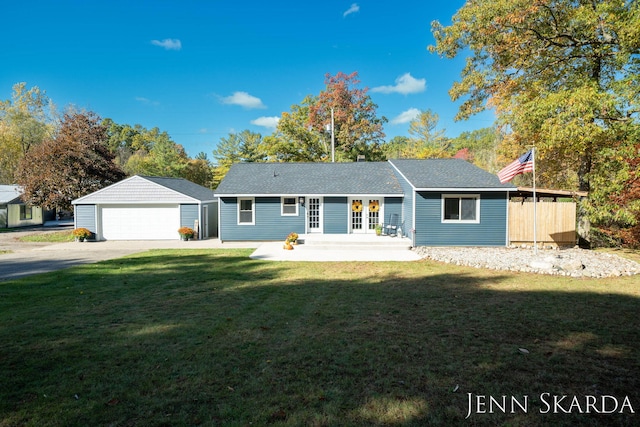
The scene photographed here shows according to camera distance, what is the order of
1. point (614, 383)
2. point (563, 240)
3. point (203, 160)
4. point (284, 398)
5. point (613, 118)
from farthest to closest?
point (203, 160) < point (563, 240) < point (613, 118) < point (614, 383) < point (284, 398)

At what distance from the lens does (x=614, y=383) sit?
327 centimetres

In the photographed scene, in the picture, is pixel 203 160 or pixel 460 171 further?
pixel 203 160

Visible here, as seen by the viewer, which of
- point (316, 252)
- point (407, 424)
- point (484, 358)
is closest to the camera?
point (407, 424)

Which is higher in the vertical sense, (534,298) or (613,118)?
(613,118)

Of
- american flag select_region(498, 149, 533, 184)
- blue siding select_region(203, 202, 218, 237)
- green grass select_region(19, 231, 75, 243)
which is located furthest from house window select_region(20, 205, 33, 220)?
american flag select_region(498, 149, 533, 184)

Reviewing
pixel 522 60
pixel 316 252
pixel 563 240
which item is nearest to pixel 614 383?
pixel 316 252

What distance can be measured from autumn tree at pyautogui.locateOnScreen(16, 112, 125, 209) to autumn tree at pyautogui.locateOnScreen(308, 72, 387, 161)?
16.0 meters

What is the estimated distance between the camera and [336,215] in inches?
615

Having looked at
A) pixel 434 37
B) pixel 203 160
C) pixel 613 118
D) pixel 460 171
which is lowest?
pixel 460 171

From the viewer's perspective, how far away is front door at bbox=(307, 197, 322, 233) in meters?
15.7

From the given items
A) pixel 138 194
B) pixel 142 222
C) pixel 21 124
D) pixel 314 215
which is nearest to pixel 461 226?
pixel 314 215

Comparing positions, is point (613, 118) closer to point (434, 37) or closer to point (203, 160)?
point (434, 37)

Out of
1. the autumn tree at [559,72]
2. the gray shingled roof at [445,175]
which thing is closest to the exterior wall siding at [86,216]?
the gray shingled roof at [445,175]

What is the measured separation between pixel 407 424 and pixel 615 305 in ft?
19.0
